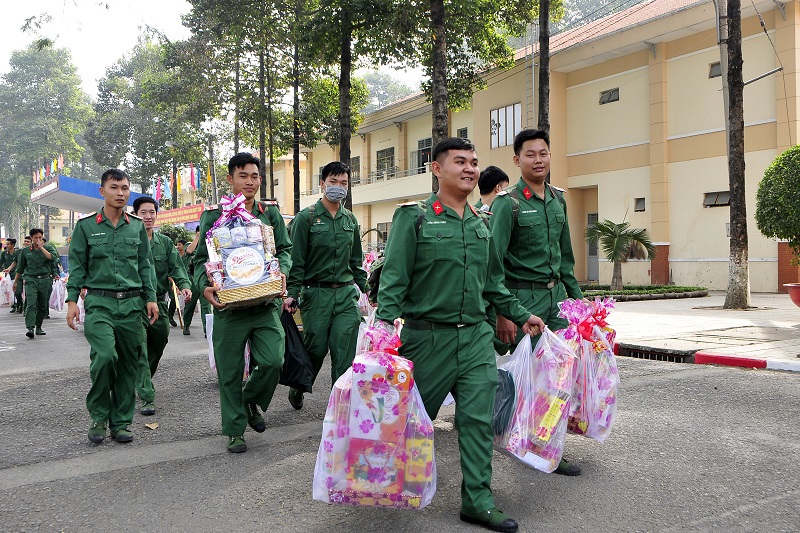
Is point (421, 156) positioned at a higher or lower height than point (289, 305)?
higher

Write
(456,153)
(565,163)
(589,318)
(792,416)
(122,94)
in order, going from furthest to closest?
(122,94) < (565,163) < (792,416) < (589,318) < (456,153)

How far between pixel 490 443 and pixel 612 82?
2258 cm

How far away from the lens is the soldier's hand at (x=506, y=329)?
421cm

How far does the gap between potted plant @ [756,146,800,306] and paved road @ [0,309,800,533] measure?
478 centimetres

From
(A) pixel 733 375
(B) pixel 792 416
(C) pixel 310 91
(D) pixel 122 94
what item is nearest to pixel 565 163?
(C) pixel 310 91

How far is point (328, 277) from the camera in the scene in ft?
19.4

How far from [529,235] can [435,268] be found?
1.20m

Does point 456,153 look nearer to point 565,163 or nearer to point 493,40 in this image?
point 493,40

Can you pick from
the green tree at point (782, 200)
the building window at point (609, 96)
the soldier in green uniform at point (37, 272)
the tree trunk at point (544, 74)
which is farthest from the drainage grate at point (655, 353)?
the building window at point (609, 96)

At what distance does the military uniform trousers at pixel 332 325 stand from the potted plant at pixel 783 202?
7866 millimetres

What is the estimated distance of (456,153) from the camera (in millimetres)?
3771

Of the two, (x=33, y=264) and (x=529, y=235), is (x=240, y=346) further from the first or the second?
(x=33, y=264)

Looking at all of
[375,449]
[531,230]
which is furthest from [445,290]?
[531,230]

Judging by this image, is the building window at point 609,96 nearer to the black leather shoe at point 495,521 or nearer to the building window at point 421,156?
the building window at point 421,156
